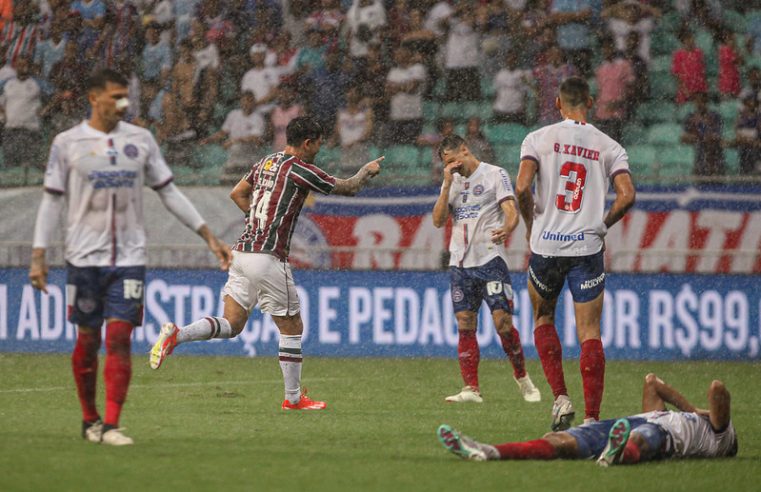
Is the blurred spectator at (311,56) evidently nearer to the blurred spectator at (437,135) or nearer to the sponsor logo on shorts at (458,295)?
the blurred spectator at (437,135)

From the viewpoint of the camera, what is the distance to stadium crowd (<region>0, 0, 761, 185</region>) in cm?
1653

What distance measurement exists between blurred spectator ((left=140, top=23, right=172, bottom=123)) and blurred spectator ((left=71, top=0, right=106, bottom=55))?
726mm

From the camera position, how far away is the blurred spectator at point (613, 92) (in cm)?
1661

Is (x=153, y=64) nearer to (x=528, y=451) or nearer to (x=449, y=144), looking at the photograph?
(x=449, y=144)

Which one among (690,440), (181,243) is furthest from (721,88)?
(690,440)

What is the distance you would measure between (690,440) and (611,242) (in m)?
7.58

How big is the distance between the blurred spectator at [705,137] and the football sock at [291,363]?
24.4 ft

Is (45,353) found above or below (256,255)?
below

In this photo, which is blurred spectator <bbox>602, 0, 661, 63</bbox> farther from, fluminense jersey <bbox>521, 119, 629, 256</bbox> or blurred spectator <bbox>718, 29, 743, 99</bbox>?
fluminense jersey <bbox>521, 119, 629, 256</bbox>

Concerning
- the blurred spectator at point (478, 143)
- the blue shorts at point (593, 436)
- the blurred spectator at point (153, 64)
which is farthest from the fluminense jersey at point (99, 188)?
the blurred spectator at point (153, 64)

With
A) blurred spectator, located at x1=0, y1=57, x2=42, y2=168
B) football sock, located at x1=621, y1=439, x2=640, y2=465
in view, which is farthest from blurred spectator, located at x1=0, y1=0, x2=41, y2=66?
football sock, located at x1=621, y1=439, x2=640, y2=465

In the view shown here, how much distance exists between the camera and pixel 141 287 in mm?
7469

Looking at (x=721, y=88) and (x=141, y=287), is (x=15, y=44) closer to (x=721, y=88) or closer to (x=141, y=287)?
(x=721, y=88)

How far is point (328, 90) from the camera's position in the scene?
1753 cm
